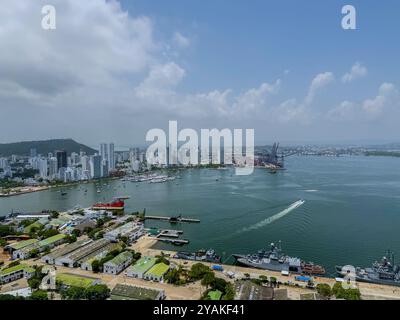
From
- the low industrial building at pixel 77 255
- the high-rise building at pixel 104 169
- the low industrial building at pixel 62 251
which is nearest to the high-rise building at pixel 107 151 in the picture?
the high-rise building at pixel 104 169

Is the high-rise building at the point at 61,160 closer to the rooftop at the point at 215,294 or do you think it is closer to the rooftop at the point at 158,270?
the rooftop at the point at 158,270

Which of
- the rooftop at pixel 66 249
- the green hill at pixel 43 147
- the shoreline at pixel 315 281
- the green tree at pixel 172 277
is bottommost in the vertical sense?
the shoreline at pixel 315 281

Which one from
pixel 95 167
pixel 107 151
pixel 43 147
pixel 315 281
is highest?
pixel 43 147

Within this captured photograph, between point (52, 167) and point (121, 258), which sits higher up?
point (52, 167)

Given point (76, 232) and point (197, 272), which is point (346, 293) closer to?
point (197, 272)

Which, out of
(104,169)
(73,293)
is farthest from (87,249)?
(104,169)
